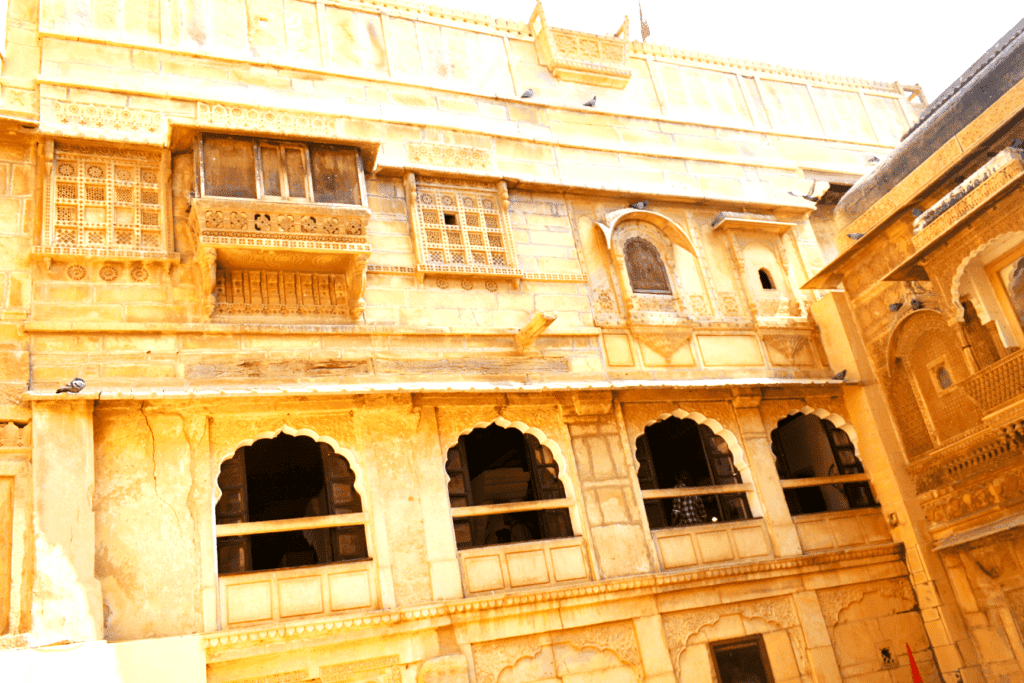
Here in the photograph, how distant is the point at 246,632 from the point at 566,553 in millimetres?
2947

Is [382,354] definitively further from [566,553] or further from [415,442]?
[566,553]

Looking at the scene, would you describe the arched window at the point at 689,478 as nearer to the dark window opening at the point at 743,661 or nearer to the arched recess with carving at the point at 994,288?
the dark window opening at the point at 743,661

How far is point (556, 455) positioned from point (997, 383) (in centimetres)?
443

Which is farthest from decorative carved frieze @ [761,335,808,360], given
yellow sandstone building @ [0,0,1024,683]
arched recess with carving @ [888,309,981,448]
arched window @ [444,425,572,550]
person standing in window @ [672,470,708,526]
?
arched window @ [444,425,572,550]

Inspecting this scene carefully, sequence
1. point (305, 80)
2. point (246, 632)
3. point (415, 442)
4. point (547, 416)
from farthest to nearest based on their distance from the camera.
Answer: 1. point (305, 80)
2. point (547, 416)
3. point (415, 442)
4. point (246, 632)

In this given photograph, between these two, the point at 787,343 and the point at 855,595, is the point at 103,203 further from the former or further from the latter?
the point at 855,595

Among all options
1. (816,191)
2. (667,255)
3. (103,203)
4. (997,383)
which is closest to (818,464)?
(997,383)

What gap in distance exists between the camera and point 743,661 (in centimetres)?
830

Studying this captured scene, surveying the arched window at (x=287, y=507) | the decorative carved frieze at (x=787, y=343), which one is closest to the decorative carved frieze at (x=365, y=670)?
the arched window at (x=287, y=507)

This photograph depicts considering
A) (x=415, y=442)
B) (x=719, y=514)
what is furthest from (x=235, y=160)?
(x=719, y=514)

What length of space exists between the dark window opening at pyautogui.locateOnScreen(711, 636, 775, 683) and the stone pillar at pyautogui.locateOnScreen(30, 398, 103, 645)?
5455mm

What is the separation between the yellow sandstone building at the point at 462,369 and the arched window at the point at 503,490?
0.17 ft

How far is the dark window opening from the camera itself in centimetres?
818

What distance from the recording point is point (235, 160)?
795cm
